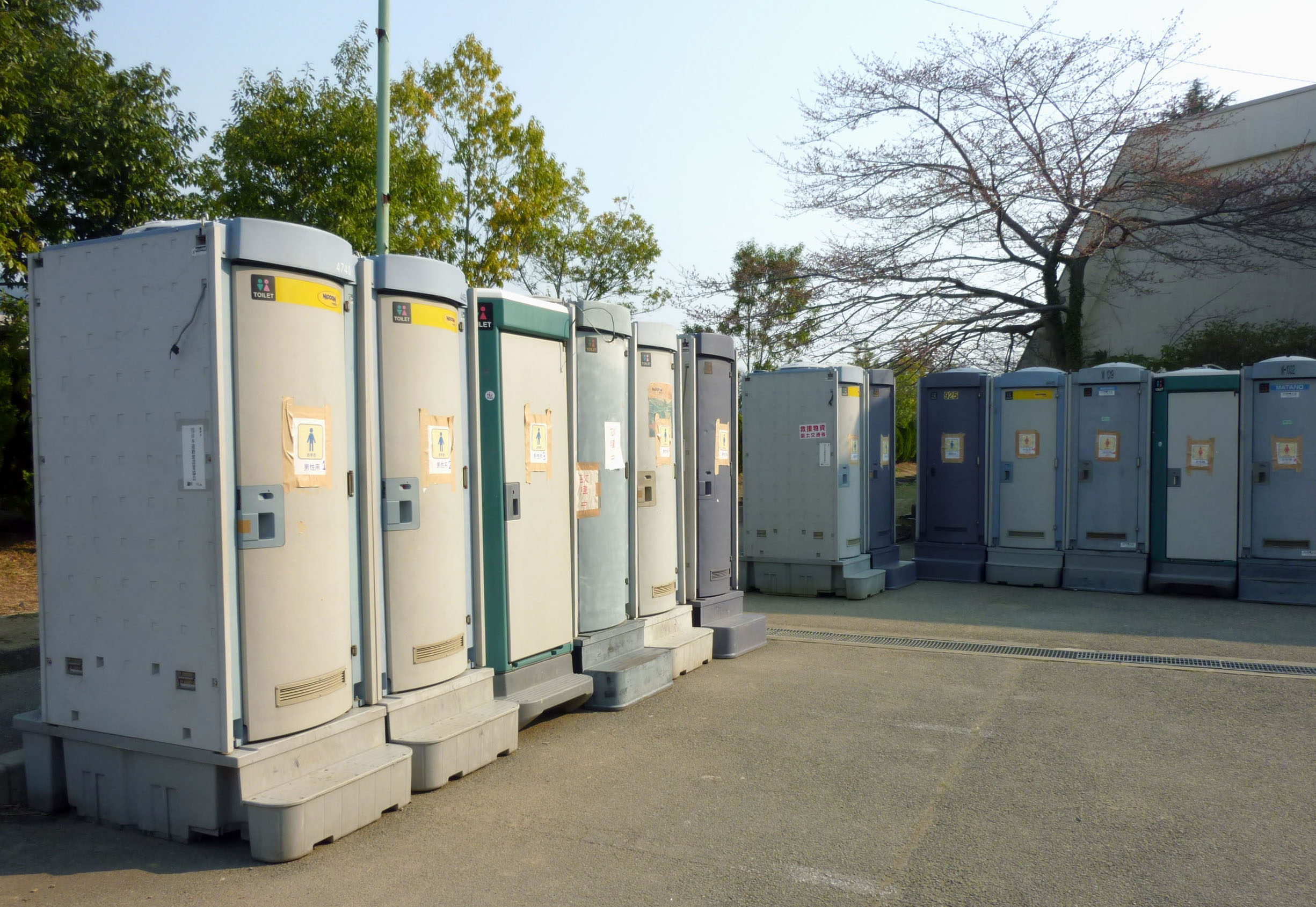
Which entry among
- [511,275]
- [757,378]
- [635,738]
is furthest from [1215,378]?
[511,275]

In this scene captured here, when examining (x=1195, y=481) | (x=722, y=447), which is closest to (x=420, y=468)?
(x=722, y=447)

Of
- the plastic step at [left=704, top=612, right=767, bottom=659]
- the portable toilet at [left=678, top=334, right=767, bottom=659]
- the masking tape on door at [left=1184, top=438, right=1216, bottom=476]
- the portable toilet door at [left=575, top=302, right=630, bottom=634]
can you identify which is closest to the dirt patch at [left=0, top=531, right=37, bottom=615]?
the portable toilet door at [left=575, top=302, right=630, bottom=634]

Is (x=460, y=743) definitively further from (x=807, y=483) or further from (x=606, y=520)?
(x=807, y=483)

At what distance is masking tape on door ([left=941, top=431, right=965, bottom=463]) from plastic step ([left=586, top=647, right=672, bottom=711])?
653 centimetres

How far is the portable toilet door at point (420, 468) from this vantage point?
4.92 m

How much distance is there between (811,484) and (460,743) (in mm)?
6461

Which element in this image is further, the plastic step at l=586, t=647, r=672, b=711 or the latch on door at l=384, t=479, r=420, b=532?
the plastic step at l=586, t=647, r=672, b=711

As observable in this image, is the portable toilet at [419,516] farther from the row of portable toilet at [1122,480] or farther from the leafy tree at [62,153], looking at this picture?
the row of portable toilet at [1122,480]

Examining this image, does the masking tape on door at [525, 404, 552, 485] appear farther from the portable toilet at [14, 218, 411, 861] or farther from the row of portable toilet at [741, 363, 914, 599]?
the row of portable toilet at [741, 363, 914, 599]

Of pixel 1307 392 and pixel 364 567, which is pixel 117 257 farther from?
pixel 1307 392

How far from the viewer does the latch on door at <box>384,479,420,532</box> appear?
4922 millimetres

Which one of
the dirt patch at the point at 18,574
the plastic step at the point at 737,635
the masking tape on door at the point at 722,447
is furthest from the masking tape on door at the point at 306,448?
the dirt patch at the point at 18,574

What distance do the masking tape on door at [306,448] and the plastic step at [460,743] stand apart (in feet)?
4.49

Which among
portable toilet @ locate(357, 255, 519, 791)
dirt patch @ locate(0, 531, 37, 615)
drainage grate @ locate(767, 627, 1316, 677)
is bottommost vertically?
drainage grate @ locate(767, 627, 1316, 677)
